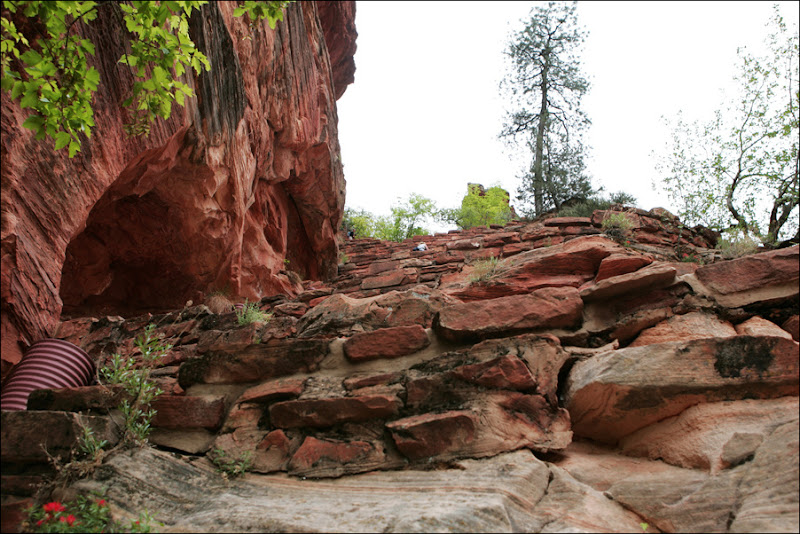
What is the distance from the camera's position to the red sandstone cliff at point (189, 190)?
352 centimetres

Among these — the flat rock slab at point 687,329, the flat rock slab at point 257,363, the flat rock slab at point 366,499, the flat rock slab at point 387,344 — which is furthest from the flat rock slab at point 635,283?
the flat rock slab at point 257,363

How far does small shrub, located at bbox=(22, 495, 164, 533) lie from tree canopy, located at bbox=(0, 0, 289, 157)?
6.83ft

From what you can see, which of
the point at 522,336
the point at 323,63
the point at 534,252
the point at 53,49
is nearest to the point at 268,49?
the point at 323,63

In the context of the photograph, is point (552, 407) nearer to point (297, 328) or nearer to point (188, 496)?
point (188, 496)

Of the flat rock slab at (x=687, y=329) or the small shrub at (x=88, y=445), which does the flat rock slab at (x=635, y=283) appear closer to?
the flat rock slab at (x=687, y=329)

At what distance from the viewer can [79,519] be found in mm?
2264

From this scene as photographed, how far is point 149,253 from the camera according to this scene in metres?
6.88

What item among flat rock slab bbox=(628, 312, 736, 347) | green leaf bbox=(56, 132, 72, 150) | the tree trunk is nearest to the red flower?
green leaf bbox=(56, 132, 72, 150)

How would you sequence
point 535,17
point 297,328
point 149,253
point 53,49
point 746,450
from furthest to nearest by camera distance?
point 535,17 < point 149,253 < point 297,328 < point 53,49 < point 746,450

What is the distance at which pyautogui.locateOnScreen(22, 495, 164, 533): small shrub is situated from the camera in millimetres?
2193

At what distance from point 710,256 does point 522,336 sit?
450 centimetres

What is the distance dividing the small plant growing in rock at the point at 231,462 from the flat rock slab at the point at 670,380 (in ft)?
5.79

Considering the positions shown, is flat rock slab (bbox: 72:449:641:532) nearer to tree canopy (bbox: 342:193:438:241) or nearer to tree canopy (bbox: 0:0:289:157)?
tree canopy (bbox: 0:0:289:157)

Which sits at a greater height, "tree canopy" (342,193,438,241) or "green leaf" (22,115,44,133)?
"tree canopy" (342,193,438,241)
